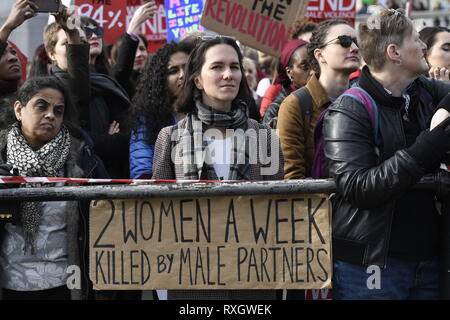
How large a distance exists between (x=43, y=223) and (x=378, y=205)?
1.64 metres

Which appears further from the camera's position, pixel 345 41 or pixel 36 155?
pixel 345 41

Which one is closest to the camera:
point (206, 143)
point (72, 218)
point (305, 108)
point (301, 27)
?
point (72, 218)

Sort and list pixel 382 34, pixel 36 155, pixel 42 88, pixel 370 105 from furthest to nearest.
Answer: pixel 42 88 < pixel 36 155 < pixel 382 34 < pixel 370 105

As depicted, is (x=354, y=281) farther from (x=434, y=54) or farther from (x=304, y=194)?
(x=434, y=54)

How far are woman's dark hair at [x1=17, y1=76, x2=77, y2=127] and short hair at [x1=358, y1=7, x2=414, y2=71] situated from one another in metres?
1.75

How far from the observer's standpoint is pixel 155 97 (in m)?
5.38

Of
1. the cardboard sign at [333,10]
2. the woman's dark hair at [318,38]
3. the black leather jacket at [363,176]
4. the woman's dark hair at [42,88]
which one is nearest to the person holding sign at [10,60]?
the woman's dark hair at [42,88]

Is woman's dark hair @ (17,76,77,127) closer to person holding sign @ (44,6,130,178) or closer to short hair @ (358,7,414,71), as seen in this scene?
person holding sign @ (44,6,130,178)

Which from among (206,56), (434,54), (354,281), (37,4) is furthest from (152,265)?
(434,54)

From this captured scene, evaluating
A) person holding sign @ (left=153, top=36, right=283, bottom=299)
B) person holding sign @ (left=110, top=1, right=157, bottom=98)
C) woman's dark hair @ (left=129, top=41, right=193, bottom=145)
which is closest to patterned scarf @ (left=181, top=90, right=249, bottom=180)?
person holding sign @ (left=153, top=36, right=283, bottom=299)

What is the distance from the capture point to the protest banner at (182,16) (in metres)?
8.40

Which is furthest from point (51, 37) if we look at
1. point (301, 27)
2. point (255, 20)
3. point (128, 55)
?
point (301, 27)

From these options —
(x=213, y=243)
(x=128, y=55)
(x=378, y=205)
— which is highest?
(x=128, y=55)

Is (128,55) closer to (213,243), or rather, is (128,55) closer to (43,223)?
(43,223)
